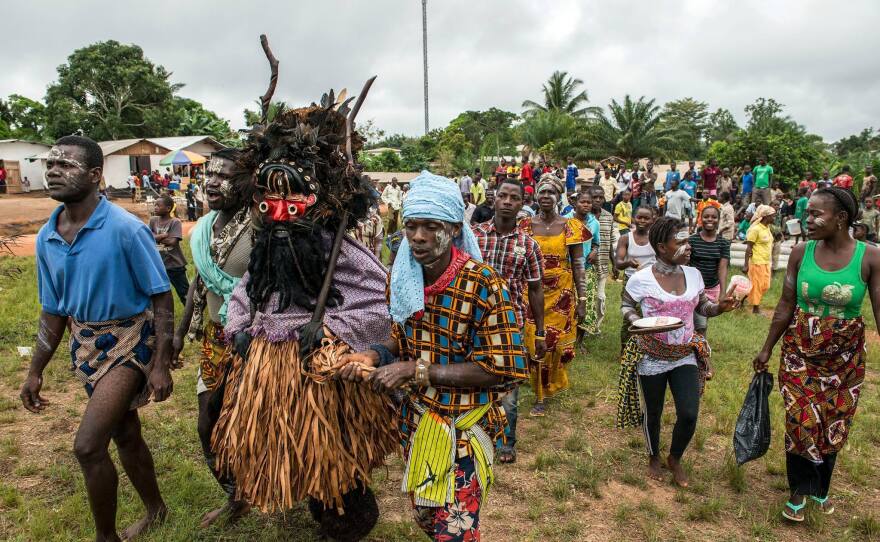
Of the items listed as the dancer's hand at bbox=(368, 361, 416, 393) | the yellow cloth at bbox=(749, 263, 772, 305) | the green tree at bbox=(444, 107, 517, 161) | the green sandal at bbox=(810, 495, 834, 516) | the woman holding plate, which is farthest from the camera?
the green tree at bbox=(444, 107, 517, 161)

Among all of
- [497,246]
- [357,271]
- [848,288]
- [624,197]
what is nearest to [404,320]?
[357,271]

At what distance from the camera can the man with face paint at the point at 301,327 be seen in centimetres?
263

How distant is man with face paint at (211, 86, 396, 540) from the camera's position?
2.63m

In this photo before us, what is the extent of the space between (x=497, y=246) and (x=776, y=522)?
8.07 ft

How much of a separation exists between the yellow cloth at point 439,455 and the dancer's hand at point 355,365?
33 cm

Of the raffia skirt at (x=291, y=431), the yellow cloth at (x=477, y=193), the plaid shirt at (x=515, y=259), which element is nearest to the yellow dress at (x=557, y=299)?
the plaid shirt at (x=515, y=259)

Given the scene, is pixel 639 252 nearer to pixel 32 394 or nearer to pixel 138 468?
pixel 138 468

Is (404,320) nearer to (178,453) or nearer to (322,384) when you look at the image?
(322,384)

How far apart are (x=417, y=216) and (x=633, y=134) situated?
29801mm

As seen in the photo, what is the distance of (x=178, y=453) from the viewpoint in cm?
440

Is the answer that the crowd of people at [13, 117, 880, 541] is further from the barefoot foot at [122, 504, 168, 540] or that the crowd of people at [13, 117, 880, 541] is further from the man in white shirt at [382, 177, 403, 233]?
the man in white shirt at [382, 177, 403, 233]

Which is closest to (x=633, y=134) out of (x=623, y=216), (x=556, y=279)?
(x=623, y=216)

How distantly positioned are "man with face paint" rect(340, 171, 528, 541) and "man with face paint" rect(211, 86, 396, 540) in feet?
0.95

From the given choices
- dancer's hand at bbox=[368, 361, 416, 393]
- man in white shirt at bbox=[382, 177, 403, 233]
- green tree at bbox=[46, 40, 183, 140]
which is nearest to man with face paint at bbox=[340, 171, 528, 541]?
dancer's hand at bbox=[368, 361, 416, 393]
